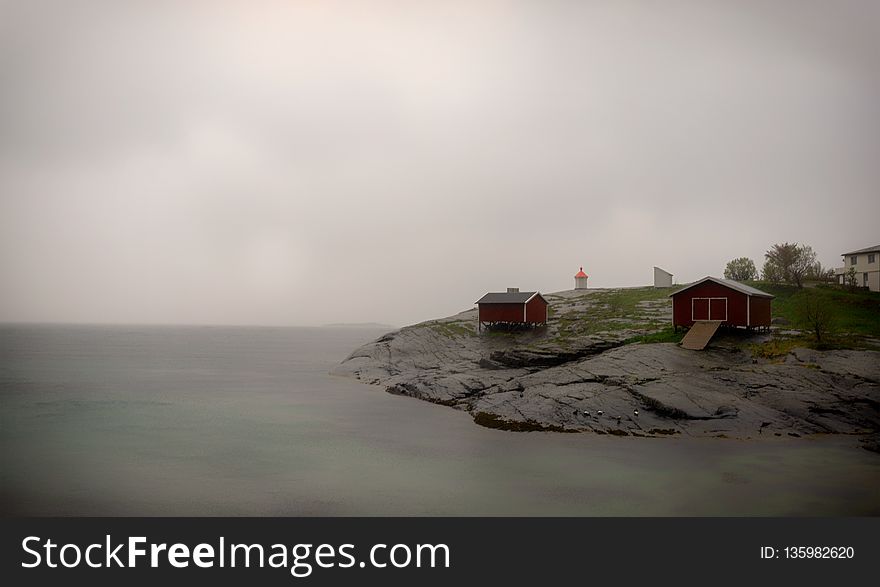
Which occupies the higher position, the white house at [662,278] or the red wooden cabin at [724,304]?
the white house at [662,278]

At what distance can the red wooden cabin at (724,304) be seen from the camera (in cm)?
4184

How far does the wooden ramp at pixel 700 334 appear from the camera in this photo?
1553 inches

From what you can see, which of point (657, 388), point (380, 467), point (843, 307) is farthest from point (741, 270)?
point (380, 467)

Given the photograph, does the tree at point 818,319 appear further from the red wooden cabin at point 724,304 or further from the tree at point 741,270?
the tree at point 741,270

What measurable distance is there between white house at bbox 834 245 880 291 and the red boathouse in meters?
31.6

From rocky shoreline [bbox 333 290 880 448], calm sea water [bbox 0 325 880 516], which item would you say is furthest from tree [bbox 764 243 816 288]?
calm sea water [bbox 0 325 880 516]

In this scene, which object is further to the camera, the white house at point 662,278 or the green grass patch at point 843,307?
the white house at point 662,278

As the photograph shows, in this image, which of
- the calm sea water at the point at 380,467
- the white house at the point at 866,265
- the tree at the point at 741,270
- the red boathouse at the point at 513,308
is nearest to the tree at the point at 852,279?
the white house at the point at 866,265

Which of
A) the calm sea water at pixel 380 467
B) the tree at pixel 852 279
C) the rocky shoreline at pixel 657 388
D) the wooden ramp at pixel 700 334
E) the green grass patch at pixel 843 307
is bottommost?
the calm sea water at pixel 380 467

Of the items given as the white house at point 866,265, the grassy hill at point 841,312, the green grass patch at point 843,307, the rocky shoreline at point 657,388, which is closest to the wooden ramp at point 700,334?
the rocky shoreline at point 657,388

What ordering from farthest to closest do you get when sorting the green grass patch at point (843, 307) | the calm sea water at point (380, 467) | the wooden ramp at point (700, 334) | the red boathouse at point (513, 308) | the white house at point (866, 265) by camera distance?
the red boathouse at point (513, 308)
the white house at point (866, 265)
the green grass patch at point (843, 307)
the wooden ramp at point (700, 334)
the calm sea water at point (380, 467)

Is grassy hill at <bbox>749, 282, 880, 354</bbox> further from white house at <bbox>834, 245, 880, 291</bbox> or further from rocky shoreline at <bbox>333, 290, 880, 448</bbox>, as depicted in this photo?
rocky shoreline at <bbox>333, 290, 880, 448</bbox>

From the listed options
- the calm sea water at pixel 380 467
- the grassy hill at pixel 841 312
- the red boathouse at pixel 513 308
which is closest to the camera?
the calm sea water at pixel 380 467

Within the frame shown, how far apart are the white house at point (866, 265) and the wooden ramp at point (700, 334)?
2255 cm
